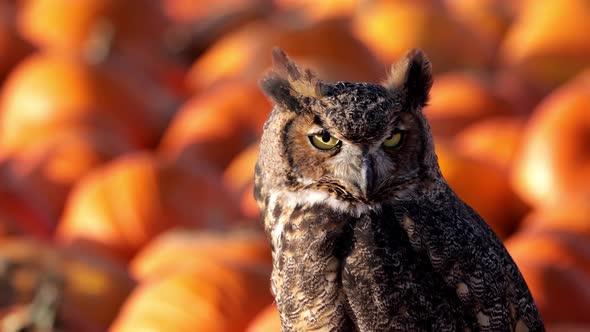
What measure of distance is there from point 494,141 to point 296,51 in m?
1.58

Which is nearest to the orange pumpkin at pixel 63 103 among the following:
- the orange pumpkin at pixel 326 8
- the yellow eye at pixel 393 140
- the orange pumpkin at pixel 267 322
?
the orange pumpkin at pixel 326 8

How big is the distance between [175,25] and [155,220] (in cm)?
293

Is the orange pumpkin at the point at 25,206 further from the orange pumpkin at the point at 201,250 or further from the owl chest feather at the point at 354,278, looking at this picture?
the owl chest feather at the point at 354,278

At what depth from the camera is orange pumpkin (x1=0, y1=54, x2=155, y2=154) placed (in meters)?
5.53

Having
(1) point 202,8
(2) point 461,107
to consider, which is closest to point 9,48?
(1) point 202,8

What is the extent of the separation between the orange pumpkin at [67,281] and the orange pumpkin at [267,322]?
0.68 metres

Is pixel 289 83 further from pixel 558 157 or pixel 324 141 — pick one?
pixel 558 157

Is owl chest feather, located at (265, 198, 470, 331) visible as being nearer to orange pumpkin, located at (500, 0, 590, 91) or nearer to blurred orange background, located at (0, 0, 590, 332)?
blurred orange background, located at (0, 0, 590, 332)

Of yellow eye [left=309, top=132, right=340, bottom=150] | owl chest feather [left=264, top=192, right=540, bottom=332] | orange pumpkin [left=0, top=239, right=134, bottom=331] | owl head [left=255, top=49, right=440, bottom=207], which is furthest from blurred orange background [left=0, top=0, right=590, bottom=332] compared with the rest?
yellow eye [left=309, top=132, right=340, bottom=150]

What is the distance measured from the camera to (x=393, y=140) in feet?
6.64

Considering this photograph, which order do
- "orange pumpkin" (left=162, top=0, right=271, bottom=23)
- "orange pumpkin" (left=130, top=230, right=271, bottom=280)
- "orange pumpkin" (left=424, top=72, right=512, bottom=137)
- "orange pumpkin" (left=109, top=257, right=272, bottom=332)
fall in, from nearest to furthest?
"orange pumpkin" (left=109, top=257, right=272, bottom=332) → "orange pumpkin" (left=130, top=230, right=271, bottom=280) → "orange pumpkin" (left=424, top=72, right=512, bottom=137) → "orange pumpkin" (left=162, top=0, right=271, bottom=23)

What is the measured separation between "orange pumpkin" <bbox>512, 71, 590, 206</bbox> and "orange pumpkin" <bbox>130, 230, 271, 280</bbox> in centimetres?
146

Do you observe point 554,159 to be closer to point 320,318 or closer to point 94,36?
point 320,318

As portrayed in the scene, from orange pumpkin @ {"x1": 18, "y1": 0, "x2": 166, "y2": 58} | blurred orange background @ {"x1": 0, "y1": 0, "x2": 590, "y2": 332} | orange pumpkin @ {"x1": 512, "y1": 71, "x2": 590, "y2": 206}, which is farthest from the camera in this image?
orange pumpkin @ {"x1": 18, "y1": 0, "x2": 166, "y2": 58}
